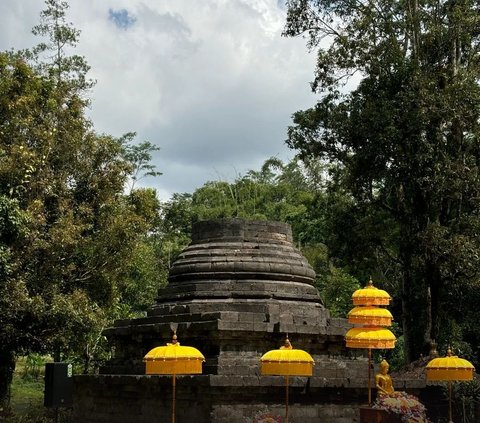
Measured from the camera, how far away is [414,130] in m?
17.2

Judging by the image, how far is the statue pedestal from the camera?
10.0m

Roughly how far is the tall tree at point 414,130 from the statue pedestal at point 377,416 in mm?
7523

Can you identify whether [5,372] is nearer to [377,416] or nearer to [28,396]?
[28,396]

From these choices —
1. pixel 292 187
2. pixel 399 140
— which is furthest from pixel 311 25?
pixel 292 187

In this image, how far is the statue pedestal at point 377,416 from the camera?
32.8ft

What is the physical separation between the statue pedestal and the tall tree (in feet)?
24.7

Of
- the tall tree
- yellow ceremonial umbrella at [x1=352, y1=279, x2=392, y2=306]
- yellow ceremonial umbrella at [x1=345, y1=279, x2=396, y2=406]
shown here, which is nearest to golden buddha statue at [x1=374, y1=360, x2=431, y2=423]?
yellow ceremonial umbrella at [x1=345, y1=279, x2=396, y2=406]

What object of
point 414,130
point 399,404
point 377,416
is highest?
point 414,130

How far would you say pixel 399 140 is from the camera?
17375 millimetres

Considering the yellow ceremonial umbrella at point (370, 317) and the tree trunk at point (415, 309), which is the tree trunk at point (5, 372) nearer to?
the yellow ceremonial umbrella at point (370, 317)

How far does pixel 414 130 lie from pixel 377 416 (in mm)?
9210

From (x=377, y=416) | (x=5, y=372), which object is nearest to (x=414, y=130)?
(x=377, y=416)

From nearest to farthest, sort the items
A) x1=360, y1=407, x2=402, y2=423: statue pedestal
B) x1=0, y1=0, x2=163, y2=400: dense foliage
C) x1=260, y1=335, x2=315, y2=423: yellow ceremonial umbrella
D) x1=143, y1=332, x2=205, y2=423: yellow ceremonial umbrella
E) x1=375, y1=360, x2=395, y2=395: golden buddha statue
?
1. x1=143, y1=332, x2=205, y2=423: yellow ceremonial umbrella
2. x1=260, y1=335, x2=315, y2=423: yellow ceremonial umbrella
3. x1=360, y1=407, x2=402, y2=423: statue pedestal
4. x1=375, y1=360, x2=395, y2=395: golden buddha statue
5. x1=0, y1=0, x2=163, y2=400: dense foliage

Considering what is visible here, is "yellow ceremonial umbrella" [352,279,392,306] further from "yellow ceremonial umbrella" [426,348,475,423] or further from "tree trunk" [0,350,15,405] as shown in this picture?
"tree trunk" [0,350,15,405]
